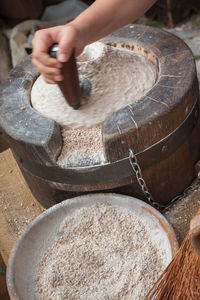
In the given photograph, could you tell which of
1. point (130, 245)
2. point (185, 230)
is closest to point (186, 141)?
point (185, 230)

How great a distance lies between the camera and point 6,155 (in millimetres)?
2439

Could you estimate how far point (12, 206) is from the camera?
83.5 inches

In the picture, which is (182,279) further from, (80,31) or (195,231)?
(80,31)

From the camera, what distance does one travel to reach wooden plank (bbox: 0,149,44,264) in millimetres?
1969

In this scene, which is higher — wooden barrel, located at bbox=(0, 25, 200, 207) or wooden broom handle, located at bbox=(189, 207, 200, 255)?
wooden broom handle, located at bbox=(189, 207, 200, 255)

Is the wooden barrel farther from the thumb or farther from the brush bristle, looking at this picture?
the brush bristle

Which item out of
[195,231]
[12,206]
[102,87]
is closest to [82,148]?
[102,87]

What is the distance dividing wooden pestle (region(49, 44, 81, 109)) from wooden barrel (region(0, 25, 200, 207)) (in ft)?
0.48

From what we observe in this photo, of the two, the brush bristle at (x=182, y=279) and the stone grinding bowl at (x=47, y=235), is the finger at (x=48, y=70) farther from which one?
the brush bristle at (x=182, y=279)

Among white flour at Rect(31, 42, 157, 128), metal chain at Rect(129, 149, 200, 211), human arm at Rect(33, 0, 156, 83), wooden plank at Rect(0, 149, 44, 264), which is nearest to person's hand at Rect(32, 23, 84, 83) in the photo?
human arm at Rect(33, 0, 156, 83)

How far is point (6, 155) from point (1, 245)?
68 cm

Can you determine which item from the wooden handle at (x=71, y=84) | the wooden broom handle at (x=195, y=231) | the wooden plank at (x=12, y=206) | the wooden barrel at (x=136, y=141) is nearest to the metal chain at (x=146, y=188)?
the wooden barrel at (x=136, y=141)

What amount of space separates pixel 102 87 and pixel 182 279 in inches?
40.4

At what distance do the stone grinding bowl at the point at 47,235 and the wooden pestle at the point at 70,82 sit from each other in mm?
446
